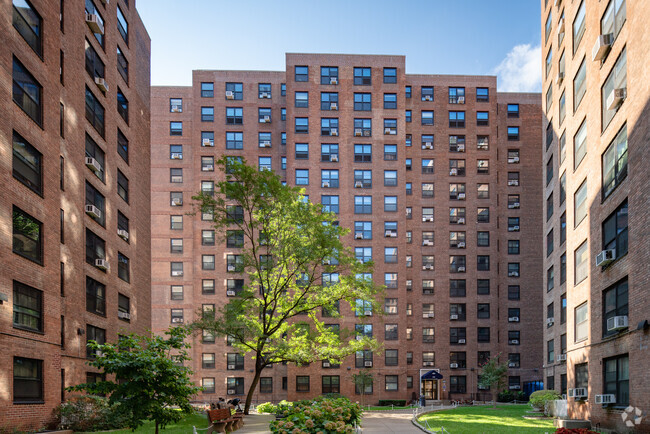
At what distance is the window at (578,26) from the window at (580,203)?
832cm

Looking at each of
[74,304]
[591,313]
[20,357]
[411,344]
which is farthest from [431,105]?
[20,357]

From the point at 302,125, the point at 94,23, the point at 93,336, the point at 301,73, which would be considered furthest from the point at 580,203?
the point at 301,73

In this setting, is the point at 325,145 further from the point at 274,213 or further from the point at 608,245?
the point at 608,245

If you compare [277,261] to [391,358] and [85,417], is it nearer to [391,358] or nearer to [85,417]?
[85,417]

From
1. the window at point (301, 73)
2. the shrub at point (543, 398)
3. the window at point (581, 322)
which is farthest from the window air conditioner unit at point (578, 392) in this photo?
the window at point (301, 73)

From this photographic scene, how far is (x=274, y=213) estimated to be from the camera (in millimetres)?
31766

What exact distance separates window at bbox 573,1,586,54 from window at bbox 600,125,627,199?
348 inches

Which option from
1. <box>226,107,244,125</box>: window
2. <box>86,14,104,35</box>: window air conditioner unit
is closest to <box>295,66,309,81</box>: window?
<box>226,107,244,125</box>: window

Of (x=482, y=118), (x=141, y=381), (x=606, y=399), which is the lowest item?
(x=606, y=399)

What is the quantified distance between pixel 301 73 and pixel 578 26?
1332 inches

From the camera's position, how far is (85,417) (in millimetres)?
21328

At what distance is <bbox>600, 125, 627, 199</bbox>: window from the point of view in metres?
21.8

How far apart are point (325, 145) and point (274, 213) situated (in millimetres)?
27110

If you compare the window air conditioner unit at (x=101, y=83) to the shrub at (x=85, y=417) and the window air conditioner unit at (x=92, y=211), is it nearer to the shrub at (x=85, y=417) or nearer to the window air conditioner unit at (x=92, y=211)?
the window air conditioner unit at (x=92, y=211)
